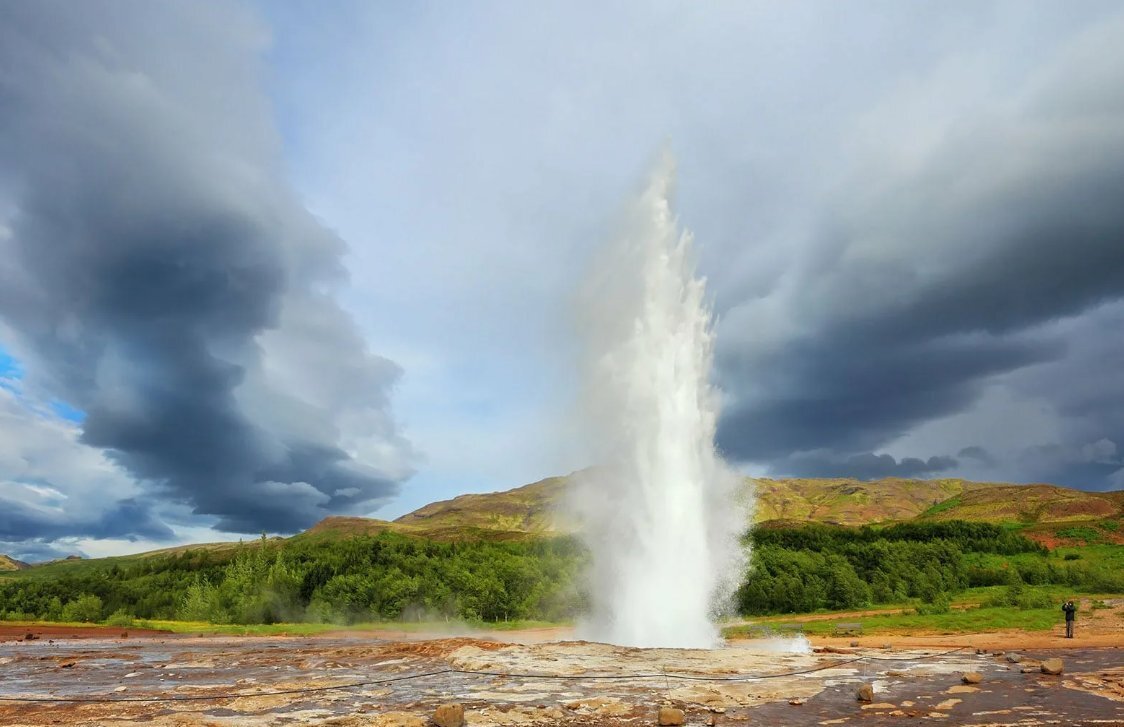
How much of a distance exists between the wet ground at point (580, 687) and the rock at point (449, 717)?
0.67m

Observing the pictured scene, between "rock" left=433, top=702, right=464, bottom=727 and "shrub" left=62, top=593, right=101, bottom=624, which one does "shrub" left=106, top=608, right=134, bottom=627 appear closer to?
"shrub" left=62, top=593, right=101, bottom=624

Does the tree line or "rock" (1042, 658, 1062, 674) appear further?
the tree line

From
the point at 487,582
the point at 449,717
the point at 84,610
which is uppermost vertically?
the point at 449,717

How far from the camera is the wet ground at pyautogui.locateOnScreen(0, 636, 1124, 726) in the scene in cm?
1452

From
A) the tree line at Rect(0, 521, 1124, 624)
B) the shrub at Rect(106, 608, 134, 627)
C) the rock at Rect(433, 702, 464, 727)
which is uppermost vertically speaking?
the rock at Rect(433, 702, 464, 727)

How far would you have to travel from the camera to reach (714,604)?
3147cm

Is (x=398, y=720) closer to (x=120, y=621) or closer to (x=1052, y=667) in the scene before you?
(x=1052, y=667)

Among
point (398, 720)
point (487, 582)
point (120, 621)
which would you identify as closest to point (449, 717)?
point (398, 720)

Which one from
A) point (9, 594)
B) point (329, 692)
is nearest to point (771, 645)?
point (329, 692)

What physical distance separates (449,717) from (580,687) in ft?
20.0

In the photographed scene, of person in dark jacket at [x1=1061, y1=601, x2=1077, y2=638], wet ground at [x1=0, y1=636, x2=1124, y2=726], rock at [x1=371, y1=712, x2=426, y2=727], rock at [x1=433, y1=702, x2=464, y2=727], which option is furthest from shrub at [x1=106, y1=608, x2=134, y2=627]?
person in dark jacket at [x1=1061, y1=601, x2=1077, y2=638]

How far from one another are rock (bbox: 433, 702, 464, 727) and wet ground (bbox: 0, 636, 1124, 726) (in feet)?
2.18

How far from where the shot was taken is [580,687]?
724 inches

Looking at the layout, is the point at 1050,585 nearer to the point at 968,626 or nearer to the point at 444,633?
the point at 968,626
